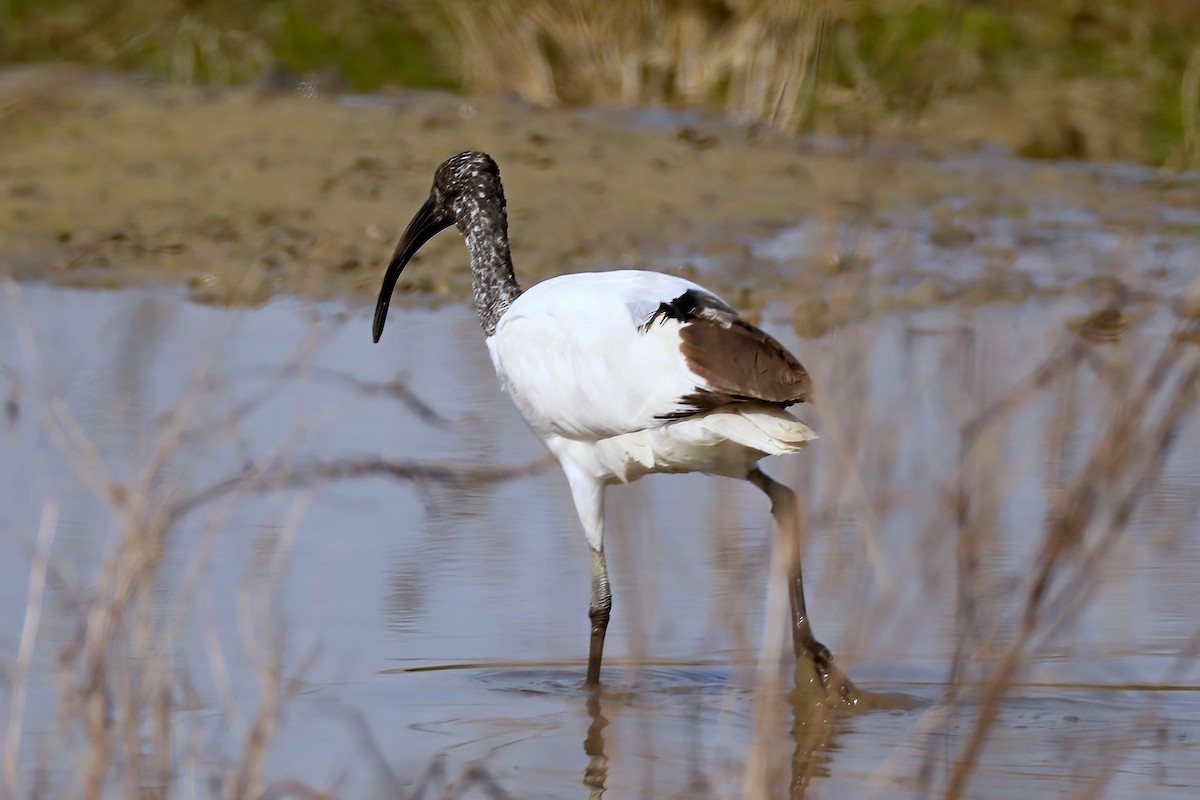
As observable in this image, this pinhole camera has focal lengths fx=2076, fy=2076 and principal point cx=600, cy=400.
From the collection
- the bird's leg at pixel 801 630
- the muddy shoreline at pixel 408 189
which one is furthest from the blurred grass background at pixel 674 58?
the bird's leg at pixel 801 630

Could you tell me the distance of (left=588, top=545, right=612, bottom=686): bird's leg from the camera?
Result: 4.79 metres

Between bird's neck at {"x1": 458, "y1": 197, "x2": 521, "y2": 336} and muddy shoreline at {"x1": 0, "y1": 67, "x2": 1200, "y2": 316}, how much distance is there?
3.23m

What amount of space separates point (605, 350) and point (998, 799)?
4.68 ft

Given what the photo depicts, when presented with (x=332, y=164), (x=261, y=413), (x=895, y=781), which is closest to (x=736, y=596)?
Answer: (x=895, y=781)

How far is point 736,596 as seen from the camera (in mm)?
2764

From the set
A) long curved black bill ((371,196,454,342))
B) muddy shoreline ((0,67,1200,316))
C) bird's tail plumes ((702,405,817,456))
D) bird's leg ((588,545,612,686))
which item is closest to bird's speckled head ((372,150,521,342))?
long curved black bill ((371,196,454,342))

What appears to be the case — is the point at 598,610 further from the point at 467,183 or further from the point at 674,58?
the point at 674,58

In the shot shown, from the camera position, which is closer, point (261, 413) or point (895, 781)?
point (895, 781)

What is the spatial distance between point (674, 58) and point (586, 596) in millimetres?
9505

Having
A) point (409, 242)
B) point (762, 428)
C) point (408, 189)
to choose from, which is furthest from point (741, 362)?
point (408, 189)

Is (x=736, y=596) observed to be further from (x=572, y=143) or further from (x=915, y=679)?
(x=572, y=143)

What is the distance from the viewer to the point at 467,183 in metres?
5.86

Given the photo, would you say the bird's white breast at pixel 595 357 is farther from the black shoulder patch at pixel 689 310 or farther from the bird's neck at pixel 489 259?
the bird's neck at pixel 489 259

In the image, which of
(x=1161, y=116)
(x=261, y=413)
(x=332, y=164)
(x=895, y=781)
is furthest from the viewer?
(x=1161, y=116)
